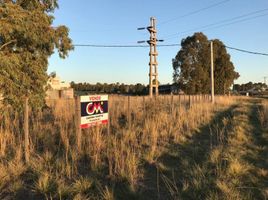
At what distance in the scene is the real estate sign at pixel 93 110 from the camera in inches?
272

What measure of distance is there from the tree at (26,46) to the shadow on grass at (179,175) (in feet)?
10.7

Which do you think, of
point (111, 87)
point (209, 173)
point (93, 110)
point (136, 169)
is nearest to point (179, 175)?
point (209, 173)

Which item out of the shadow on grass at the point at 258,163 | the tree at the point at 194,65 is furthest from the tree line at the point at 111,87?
the shadow on grass at the point at 258,163

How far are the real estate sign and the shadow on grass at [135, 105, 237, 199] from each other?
73.4 inches

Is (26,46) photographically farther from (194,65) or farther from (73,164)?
(194,65)

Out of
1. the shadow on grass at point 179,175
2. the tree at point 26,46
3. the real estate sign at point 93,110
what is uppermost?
the tree at point 26,46

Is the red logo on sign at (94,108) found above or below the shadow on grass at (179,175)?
above

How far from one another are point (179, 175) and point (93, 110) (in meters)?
2.83

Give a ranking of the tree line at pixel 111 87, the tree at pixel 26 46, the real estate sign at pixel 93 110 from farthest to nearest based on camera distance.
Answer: the tree line at pixel 111 87, the real estate sign at pixel 93 110, the tree at pixel 26 46

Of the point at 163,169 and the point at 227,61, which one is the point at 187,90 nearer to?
the point at 227,61

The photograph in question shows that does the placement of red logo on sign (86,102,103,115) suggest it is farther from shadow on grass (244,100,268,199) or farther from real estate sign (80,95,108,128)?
shadow on grass (244,100,268,199)

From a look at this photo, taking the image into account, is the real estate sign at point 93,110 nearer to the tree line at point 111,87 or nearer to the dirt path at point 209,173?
the dirt path at point 209,173

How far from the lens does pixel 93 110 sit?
7.23 metres

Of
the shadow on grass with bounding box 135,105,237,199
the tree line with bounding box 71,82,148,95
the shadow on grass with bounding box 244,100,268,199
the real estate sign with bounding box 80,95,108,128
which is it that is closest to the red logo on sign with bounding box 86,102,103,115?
the real estate sign with bounding box 80,95,108,128
